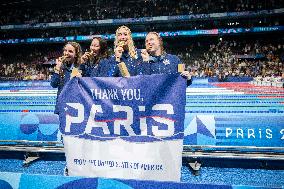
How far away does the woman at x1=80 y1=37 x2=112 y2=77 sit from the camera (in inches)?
142

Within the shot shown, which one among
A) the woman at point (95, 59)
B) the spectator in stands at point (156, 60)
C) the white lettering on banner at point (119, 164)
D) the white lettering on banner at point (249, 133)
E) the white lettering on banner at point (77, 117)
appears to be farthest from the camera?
the white lettering on banner at point (249, 133)

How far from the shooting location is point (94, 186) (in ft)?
7.00

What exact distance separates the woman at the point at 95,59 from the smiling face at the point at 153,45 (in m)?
0.55

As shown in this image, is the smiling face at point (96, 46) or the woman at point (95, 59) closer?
the woman at point (95, 59)

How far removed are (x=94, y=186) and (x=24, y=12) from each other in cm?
3984

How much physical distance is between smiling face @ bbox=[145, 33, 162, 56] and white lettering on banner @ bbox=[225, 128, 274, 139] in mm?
1776

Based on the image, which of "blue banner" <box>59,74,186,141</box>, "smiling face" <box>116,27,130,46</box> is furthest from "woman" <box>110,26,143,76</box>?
"blue banner" <box>59,74,186,141</box>

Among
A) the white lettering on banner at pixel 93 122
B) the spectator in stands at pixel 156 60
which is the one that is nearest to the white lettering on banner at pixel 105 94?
the white lettering on banner at pixel 93 122

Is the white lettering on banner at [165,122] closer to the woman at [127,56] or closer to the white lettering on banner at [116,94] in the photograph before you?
the white lettering on banner at [116,94]

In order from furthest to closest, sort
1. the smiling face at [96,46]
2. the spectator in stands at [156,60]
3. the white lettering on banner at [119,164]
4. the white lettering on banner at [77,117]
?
the smiling face at [96,46]
the spectator in stands at [156,60]
the white lettering on banner at [77,117]
the white lettering on banner at [119,164]

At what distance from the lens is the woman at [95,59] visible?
11.8 feet

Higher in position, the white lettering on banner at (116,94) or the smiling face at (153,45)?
the smiling face at (153,45)

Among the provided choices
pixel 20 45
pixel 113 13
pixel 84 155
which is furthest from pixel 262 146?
pixel 20 45

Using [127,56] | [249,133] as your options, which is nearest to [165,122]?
[127,56]
